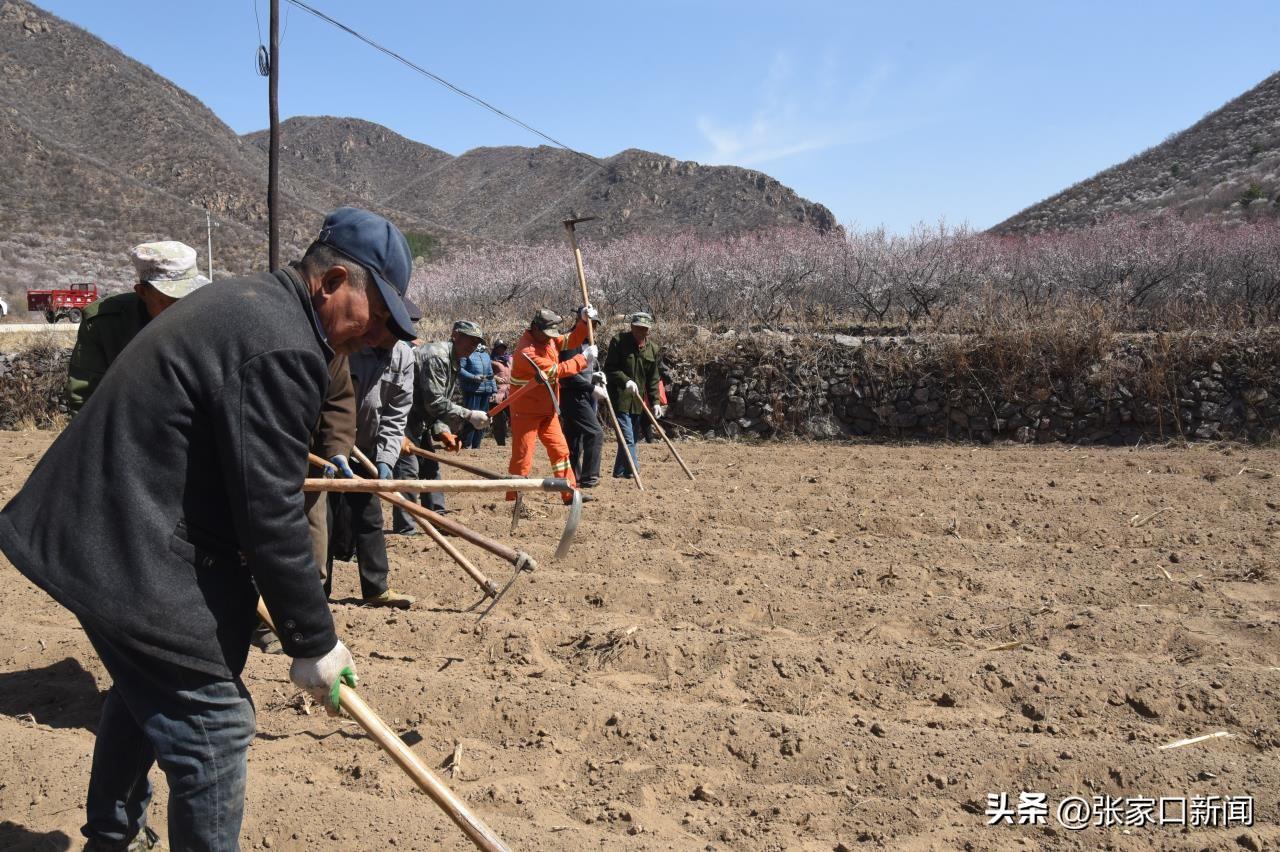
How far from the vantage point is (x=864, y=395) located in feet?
45.3

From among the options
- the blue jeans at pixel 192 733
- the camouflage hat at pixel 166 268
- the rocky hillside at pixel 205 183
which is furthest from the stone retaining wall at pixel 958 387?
the rocky hillside at pixel 205 183

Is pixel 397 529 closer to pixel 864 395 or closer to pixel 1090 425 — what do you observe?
pixel 864 395

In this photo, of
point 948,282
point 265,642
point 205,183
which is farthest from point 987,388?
point 205,183

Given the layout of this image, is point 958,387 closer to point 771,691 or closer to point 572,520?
point 771,691

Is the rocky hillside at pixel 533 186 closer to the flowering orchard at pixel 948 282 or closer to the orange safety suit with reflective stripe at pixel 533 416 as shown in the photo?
the flowering orchard at pixel 948 282

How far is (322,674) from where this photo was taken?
231cm

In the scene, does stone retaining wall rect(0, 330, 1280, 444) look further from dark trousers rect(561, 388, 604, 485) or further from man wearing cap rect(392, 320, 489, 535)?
man wearing cap rect(392, 320, 489, 535)

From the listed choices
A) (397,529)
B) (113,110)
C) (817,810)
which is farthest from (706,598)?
(113,110)

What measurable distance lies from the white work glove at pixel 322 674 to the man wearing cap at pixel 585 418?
697 cm

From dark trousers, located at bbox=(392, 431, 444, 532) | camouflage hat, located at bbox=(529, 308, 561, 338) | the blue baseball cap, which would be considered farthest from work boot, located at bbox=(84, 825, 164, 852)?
camouflage hat, located at bbox=(529, 308, 561, 338)

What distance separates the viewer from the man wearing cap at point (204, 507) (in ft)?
6.89

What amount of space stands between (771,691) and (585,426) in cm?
538

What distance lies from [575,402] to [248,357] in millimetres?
7378

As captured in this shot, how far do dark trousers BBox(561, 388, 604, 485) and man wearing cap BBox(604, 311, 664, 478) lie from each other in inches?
15.7
